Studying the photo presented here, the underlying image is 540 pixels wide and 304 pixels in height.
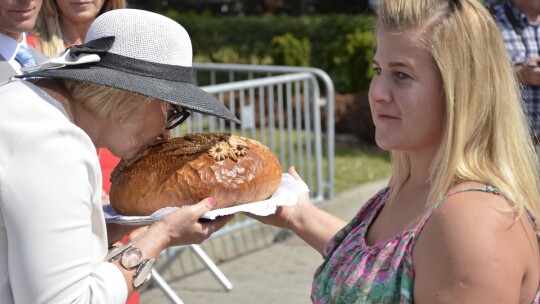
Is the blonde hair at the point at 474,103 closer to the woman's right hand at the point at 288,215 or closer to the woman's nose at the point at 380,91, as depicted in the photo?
the woman's nose at the point at 380,91

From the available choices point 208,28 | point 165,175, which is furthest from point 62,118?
point 208,28

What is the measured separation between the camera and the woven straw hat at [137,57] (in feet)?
8.90

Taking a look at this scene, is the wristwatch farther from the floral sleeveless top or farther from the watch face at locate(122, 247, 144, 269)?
the floral sleeveless top

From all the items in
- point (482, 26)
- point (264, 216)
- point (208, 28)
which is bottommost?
point (208, 28)

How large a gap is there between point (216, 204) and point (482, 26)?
3.45 feet

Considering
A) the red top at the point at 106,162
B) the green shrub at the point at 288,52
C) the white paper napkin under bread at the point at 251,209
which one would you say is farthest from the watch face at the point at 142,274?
the green shrub at the point at 288,52

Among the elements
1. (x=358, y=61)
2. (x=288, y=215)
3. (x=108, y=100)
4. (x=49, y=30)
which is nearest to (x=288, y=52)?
(x=358, y=61)

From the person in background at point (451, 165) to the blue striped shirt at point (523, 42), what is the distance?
12.5 feet

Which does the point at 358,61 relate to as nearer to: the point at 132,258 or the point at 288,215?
the point at 288,215

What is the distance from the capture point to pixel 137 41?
2.78 metres

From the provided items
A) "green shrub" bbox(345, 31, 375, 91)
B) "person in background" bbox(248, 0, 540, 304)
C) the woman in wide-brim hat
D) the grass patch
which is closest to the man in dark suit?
the woman in wide-brim hat

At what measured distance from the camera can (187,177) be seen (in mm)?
3133

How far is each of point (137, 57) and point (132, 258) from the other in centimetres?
56

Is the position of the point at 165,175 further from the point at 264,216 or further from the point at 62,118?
the point at 62,118
